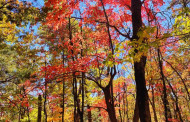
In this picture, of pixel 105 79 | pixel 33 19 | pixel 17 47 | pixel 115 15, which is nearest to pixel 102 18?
pixel 115 15

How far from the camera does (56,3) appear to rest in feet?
20.6

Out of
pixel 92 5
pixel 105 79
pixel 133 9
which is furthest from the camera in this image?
pixel 105 79

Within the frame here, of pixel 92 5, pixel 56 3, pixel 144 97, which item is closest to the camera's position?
pixel 144 97

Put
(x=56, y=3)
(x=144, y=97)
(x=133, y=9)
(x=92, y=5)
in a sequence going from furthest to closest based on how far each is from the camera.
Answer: (x=92, y=5) → (x=56, y=3) → (x=133, y=9) → (x=144, y=97)

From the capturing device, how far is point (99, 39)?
925 centimetres

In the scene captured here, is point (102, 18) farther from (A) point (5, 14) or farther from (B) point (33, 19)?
(A) point (5, 14)

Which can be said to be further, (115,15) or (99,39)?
(99,39)

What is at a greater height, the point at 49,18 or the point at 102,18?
the point at 102,18

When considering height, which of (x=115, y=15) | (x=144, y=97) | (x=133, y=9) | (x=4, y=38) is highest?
(x=115, y=15)

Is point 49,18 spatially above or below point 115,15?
below

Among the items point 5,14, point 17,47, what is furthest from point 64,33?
point 5,14

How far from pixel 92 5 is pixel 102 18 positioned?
35.2 inches

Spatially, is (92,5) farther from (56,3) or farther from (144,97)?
(144,97)

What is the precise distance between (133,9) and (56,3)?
3.72 m
